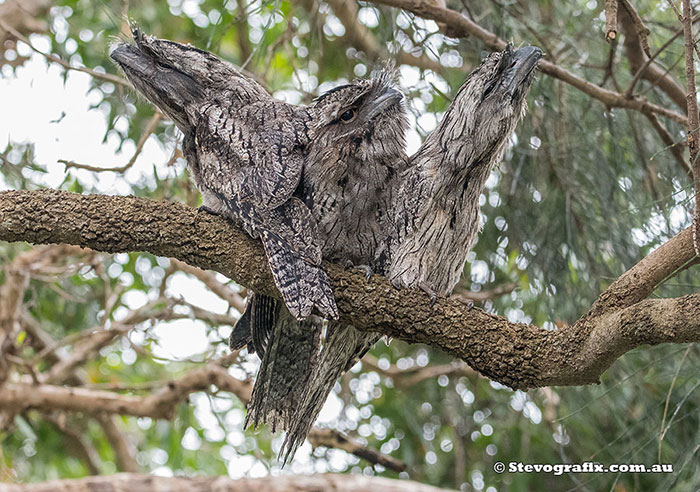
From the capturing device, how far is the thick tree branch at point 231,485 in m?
2.90

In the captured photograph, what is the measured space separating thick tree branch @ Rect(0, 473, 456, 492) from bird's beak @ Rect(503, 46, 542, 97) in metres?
1.61

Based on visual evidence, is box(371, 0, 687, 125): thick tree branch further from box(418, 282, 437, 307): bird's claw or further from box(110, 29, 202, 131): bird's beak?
box(418, 282, 437, 307): bird's claw

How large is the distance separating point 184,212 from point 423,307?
0.84m

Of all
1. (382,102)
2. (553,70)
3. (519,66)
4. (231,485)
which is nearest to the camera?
(519,66)

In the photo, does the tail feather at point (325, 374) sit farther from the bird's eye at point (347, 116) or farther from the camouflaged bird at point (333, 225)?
the bird's eye at point (347, 116)

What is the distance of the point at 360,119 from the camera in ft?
8.34

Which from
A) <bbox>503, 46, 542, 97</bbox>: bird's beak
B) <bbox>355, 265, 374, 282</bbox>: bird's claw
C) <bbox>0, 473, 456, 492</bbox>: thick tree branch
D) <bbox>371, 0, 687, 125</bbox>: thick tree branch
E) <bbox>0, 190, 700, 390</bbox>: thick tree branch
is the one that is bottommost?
<bbox>0, 473, 456, 492</bbox>: thick tree branch

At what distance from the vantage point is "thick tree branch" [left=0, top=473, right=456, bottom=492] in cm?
290

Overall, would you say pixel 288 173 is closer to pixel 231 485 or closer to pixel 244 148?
pixel 244 148

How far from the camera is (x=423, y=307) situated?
87.4 inches

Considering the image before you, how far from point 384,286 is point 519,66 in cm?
88

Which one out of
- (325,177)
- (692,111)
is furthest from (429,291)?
(692,111)

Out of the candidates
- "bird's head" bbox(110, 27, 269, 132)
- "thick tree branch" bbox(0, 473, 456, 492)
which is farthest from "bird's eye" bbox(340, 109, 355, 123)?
"thick tree branch" bbox(0, 473, 456, 492)

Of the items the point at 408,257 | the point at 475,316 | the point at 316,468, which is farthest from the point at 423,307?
the point at 316,468
